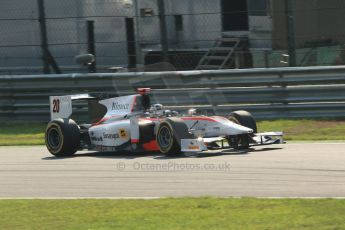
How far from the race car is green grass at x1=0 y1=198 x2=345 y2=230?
10.6 ft

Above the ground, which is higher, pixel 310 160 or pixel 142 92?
pixel 142 92

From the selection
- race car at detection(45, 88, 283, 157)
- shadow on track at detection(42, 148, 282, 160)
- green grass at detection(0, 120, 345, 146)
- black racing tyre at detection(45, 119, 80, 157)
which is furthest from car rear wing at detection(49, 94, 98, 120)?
green grass at detection(0, 120, 345, 146)

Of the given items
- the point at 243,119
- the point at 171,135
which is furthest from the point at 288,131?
the point at 171,135

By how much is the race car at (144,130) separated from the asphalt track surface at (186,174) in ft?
0.63

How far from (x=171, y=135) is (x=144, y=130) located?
75 centimetres

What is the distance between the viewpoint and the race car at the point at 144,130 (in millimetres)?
10758

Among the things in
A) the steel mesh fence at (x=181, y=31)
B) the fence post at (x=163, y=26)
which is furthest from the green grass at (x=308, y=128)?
the steel mesh fence at (x=181, y=31)

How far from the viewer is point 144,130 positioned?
446 inches

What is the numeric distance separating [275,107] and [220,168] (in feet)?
19.4

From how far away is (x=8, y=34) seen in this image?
19.3 metres

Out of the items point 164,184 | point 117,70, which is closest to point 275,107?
point 117,70

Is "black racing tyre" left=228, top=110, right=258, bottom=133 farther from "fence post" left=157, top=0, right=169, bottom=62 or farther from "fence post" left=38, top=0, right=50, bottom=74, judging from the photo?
"fence post" left=38, top=0, right=50, bottom=74

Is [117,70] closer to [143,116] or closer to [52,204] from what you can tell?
[143,116]

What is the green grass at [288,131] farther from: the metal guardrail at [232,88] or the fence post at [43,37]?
the fence post at [43,37]
